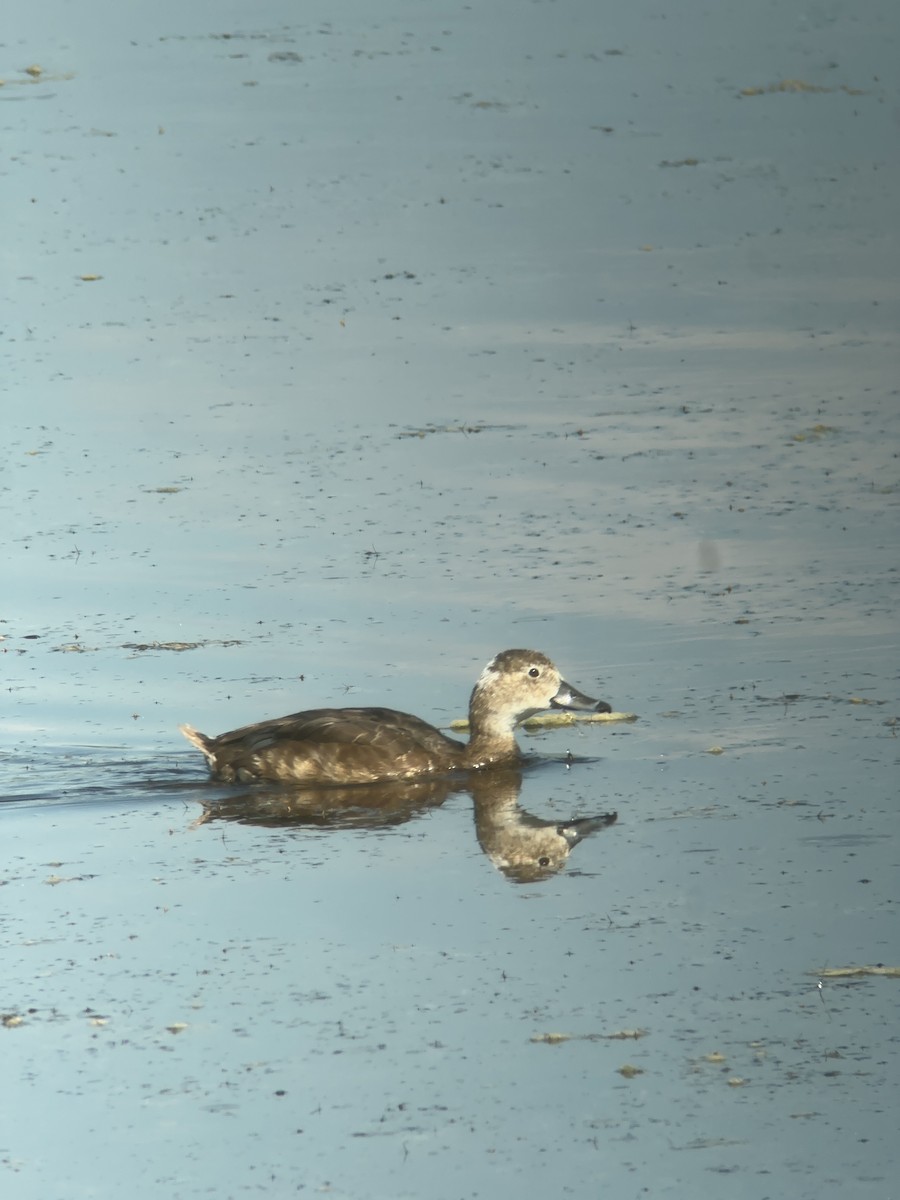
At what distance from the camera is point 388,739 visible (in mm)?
11102

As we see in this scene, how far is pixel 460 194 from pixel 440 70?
22.7ft

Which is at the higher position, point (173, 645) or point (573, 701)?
point (173, 645)

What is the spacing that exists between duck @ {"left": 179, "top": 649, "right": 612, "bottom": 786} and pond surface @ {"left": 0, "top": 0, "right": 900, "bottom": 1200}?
178 millimetres

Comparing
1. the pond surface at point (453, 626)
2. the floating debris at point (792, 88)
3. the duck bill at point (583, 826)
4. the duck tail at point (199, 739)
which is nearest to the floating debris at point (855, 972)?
the pond surface at point (453, 626)

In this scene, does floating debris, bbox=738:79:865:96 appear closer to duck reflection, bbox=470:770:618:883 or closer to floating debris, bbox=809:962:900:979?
duck reflection, bbox=470:770:618:883

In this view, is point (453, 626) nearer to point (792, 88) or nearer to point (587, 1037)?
point (587, 1037)

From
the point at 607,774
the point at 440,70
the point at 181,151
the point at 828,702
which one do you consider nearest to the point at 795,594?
the point at 828,702

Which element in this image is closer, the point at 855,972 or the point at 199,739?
the point at 855,972

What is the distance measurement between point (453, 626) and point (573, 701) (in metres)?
1.52

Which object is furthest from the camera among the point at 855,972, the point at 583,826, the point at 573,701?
the point at 573,701

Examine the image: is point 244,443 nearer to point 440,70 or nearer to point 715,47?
point 440,70

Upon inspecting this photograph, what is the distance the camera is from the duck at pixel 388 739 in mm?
10977

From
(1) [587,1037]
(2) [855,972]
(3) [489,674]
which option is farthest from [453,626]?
(1) [587,1037]

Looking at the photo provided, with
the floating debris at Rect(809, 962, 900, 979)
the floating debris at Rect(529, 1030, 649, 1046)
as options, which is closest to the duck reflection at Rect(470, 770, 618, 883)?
the floating debris at Rect(809, 962, 900, 979)
